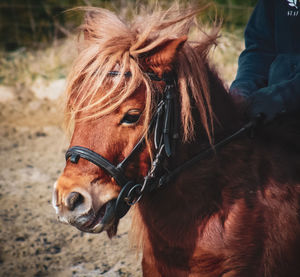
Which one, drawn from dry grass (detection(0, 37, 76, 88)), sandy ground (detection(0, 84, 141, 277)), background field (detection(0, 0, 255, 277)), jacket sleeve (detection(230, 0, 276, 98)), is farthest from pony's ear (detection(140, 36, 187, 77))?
dry grass (detection(0, 37, 76, 88))

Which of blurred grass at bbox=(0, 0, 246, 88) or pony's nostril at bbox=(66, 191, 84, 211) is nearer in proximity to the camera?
pony's nostril at bbox=(66, 191, 84, 211)

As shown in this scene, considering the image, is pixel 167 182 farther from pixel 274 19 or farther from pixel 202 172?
pixel 274 19

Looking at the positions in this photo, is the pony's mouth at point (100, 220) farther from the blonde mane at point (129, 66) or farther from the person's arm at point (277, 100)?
the person's arm at point (277, 100)

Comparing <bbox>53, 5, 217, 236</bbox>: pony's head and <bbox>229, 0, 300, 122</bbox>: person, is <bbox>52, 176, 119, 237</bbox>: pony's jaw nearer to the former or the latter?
<bbox>53, 5, 217, 236</bbox>: pony's head

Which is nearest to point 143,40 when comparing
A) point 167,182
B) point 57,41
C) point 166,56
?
point 166,56

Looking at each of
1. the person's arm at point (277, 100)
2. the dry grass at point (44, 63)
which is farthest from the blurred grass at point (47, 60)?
the person's arm at point (277, 100)

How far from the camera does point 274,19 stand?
2354 mm

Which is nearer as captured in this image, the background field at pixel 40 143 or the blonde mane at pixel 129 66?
the blonde mane at pixel 129 66

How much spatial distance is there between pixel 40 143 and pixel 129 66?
4.34 metres

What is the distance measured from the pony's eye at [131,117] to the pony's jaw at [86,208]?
333 millimetres

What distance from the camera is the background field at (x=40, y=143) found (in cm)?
310

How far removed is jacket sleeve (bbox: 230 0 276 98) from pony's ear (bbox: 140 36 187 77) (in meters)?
0.85

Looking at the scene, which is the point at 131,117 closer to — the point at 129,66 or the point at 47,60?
the point at 129,66

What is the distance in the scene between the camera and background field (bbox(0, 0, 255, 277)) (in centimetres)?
310
